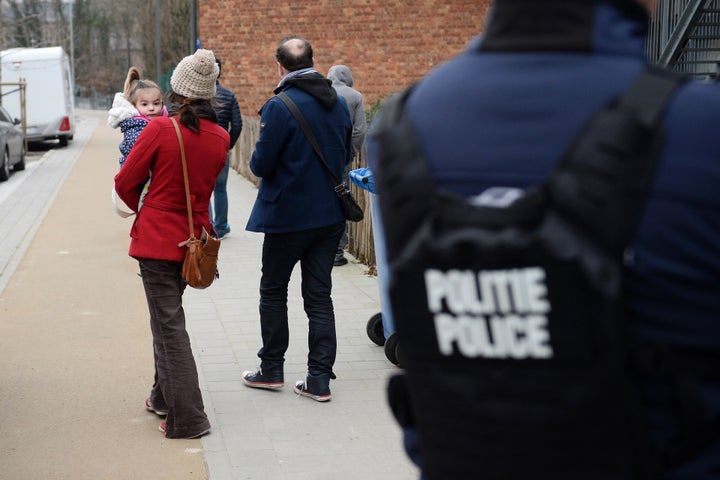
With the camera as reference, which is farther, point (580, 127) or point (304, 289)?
point (304, 289)

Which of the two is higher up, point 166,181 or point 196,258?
point 166,181

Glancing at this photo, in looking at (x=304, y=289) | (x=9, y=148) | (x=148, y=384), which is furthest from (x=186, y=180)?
(x=9, y=148)

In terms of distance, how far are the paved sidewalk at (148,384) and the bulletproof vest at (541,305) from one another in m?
3.06

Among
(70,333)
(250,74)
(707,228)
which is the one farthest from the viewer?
(250,74)

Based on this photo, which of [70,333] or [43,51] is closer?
[70,333]

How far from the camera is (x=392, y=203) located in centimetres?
188

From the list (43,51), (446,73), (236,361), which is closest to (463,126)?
(446,73)

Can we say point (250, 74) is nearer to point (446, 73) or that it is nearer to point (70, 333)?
point (70, 333)

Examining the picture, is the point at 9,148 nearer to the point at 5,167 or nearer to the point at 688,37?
the point at 5,167

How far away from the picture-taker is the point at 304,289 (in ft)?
19.5

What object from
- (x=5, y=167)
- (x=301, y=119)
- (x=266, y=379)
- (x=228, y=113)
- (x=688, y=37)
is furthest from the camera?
(x=5, y=167)

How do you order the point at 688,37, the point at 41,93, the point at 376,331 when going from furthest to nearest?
the point at 41,93 < the point at 688,37 < the point at 376,331

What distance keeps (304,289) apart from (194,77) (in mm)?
1430

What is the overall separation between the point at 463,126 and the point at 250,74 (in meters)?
23.1
